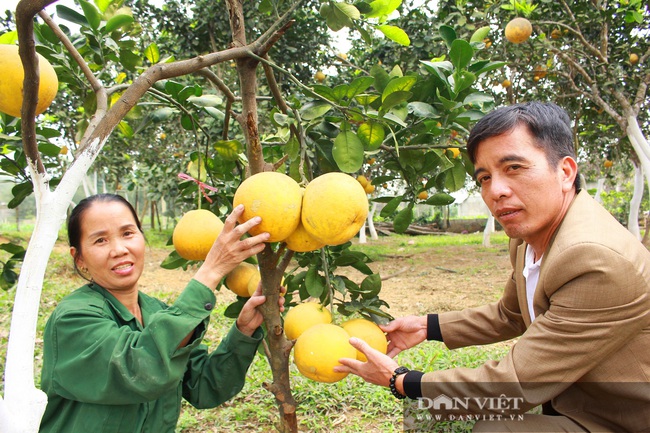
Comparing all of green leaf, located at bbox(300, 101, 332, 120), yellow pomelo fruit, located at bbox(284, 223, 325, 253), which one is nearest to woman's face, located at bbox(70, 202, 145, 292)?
yellow pomelo fruit, located at bbox(284, 223, 325, 253)

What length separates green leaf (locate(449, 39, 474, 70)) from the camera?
4.10ft

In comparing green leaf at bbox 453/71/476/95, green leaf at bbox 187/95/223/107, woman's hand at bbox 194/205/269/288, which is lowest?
woman's hand at bbox 194/205/269/288

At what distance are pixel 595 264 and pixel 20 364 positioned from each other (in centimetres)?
123

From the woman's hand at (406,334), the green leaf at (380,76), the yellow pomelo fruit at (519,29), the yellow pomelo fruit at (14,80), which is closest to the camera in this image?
the yellow pomelo fruit at (14,80)

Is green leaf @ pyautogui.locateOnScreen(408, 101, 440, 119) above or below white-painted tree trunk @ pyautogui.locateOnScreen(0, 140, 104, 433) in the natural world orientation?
above

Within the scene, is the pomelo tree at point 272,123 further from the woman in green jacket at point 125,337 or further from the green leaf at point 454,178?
the woman in green jacket at point 125,337

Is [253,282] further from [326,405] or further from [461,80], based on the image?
[326,405]

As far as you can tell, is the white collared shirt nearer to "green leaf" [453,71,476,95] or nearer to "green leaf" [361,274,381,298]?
"green leaf" [361,274,381,298]

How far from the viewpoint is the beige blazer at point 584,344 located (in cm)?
114

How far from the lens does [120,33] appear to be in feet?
4.99

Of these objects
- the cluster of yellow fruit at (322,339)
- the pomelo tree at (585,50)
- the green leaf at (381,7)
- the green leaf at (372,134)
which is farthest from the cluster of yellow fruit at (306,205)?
the pomelo tree at (585,50)

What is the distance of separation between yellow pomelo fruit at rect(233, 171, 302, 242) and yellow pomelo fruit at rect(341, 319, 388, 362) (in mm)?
384

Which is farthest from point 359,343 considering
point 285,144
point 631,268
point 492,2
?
point 492,2

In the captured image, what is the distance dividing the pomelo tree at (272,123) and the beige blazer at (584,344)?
13.9 inches
